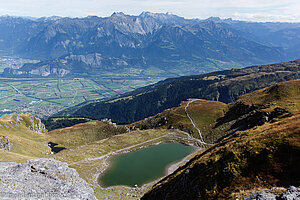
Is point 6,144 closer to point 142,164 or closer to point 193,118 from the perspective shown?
point 142,164

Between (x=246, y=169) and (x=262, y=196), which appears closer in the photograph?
(x=262, y=196)

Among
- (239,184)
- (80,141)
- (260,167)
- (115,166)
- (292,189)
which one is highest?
(292,189)

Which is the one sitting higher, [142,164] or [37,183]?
[37,183]

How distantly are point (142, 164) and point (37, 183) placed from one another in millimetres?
58311

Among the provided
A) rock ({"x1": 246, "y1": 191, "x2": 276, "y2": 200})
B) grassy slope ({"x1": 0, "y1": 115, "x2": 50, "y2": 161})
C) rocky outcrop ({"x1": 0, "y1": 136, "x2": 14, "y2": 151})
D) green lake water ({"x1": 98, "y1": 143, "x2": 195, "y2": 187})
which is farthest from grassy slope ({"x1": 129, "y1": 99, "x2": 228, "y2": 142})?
rock ({"x1": 246, "y1": 191, "x2": 276, "y2": 200})

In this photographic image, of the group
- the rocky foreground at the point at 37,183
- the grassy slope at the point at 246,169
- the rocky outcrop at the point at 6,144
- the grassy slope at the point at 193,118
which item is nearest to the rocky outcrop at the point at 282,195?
the grassy slope at the point at 246,169

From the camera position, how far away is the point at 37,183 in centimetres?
6494

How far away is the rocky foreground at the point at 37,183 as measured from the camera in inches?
2254

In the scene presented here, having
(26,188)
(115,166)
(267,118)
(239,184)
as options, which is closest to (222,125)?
(267,118)

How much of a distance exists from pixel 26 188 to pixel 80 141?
359ft

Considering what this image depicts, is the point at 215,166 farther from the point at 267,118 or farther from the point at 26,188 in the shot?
the point at 267,118

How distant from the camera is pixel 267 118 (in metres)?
106

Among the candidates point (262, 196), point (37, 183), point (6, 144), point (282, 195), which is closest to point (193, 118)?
point (37, 183)

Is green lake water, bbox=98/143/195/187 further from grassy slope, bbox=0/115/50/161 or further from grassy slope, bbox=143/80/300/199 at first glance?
grassy slope, bbox=0/115/50/161
